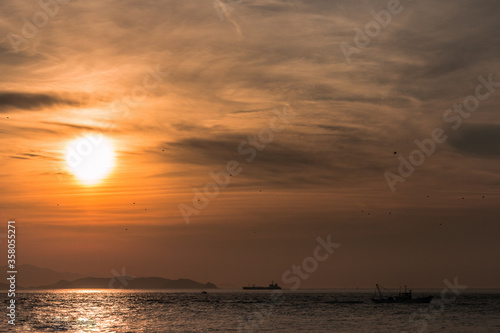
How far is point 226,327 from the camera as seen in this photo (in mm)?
104562

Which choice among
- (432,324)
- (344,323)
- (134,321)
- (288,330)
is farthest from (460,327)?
(134,321)

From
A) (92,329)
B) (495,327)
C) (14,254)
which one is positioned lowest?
(495,327)

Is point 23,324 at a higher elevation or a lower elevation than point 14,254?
lower

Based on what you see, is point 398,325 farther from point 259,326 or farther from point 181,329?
point 181,329

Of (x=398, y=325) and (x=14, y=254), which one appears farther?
(x=398, y=325)

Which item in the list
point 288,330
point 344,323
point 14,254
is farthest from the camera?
point 344,323

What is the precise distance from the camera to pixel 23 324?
4392 inches

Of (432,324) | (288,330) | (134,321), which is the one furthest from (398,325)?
(134,321)

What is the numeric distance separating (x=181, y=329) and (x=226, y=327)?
815 centimetres

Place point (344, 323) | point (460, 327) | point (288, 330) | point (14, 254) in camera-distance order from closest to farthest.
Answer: point (14, 254)
point (288, 330)
point (460, 327)
point (344, 323)

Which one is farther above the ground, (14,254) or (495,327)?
(14,254)

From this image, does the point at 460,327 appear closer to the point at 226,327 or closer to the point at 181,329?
the point at 226,327

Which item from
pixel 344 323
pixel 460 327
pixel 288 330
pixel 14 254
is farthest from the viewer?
pixel 344 323

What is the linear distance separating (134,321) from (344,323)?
4373cm
